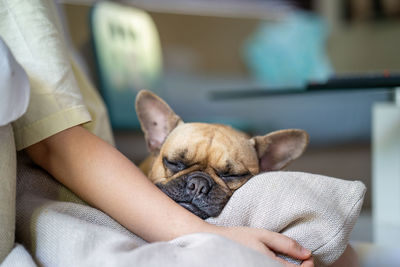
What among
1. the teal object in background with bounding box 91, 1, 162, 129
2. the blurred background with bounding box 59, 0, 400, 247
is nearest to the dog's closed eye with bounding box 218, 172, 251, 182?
the blurred background with bounding box 59, 0, 400, 247

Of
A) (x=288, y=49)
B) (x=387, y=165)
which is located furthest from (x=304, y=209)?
(x=288, y=49)

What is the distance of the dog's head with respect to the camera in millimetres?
856

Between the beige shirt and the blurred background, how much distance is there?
0.88 feet

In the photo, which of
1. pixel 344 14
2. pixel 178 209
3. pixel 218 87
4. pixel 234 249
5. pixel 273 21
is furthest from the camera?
pixel 344 14

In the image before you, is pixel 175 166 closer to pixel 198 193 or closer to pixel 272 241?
pixel 198 193

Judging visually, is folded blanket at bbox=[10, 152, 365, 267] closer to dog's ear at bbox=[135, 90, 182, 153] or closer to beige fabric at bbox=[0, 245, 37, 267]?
beige fabric at bbox=[0, 245, 37, 267]

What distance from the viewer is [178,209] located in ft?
2.01

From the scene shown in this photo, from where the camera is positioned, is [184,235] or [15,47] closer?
[184,235]

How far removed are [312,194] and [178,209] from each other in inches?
7.5

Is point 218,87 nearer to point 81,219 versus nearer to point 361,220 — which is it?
point 361,220

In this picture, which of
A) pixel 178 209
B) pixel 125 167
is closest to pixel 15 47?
pixel 125 167

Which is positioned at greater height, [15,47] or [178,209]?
[15,47]

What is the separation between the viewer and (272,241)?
0.57 metres

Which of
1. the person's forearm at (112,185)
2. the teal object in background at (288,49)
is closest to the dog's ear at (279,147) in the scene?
the person's forearm at (112,185)
